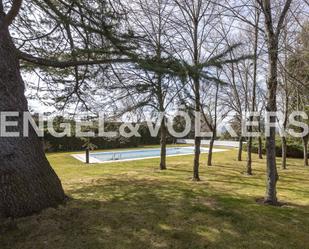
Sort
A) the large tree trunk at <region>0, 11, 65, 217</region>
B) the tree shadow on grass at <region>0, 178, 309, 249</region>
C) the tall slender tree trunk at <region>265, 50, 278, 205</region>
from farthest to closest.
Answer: the tall slender tree trunk at <region>265, 50, 278, 205</region>, the large tree trunk at <region>0, 11, 65, 217</region>, the tree shadow on grass at <region>0, 178, 309, 249</region>

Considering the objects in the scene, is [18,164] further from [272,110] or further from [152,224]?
[272,110]

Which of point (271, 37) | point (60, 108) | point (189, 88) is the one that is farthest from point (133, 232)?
point (271, 37)

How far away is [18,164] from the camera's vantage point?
4.67 m

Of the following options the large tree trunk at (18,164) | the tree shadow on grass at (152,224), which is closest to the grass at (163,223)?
the tree shadow on grass at (152,224)

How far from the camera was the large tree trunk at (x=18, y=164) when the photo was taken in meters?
4.53

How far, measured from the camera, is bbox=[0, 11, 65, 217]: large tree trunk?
4.53 meters

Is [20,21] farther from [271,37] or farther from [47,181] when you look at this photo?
[271,37]

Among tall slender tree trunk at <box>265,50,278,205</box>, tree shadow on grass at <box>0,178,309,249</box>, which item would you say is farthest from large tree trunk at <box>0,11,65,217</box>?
tall slender tree trunk at <box>265,50,278,205</box>

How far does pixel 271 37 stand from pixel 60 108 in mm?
5379

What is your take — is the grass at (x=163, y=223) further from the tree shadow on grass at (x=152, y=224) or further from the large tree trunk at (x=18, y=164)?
the large tree trunk at (x=18, y=164)

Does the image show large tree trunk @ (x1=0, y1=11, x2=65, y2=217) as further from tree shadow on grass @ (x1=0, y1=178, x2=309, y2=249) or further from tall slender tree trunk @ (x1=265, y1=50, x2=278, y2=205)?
tall slender tree trunk @ (x1=265, y1=50, x2=278, y2=205)

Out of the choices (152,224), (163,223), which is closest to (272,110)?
(163,223)

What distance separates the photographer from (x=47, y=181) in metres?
5.15

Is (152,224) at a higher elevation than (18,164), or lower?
lower
